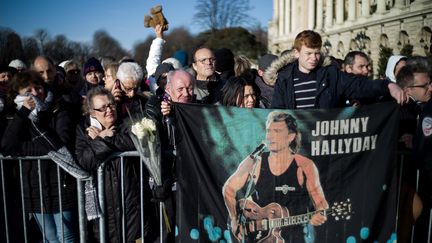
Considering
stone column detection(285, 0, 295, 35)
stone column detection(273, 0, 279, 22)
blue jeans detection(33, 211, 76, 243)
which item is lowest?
blue jeans detection(33, 211, 76, 243)

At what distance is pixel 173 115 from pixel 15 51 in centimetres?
3135

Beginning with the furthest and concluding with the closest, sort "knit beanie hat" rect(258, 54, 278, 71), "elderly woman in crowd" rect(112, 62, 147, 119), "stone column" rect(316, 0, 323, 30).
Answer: "stone column" rect(316, 0, 323, 30)
"knit beanie hat" rect(258, 54, 278, 71)
"elderly woman in crowd" rect(112, 62, 147, 119)

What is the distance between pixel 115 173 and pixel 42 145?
74 cm

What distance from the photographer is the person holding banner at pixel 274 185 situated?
11.8 ft

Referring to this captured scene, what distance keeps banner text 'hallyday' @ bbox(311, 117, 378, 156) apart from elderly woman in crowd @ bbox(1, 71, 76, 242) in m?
2.39

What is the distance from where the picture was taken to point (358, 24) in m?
41.0

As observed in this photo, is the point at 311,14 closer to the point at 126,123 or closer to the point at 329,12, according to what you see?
the point at 329,12

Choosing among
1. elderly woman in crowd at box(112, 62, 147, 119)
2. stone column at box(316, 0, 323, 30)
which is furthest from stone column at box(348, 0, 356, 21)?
elderly woman in crowd at box(112, 62, 147, 119)

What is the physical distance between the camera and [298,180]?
3631 millimetres

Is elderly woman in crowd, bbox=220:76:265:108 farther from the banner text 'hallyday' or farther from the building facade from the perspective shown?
the building facade

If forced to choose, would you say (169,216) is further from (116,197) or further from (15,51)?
(15,51)

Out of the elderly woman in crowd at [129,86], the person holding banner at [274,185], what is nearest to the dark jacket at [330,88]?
the person holding banner at [274,185]

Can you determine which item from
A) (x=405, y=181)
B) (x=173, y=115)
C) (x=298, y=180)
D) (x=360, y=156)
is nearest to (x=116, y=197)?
(x=173, y=115)

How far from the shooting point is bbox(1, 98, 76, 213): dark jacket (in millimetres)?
3764
